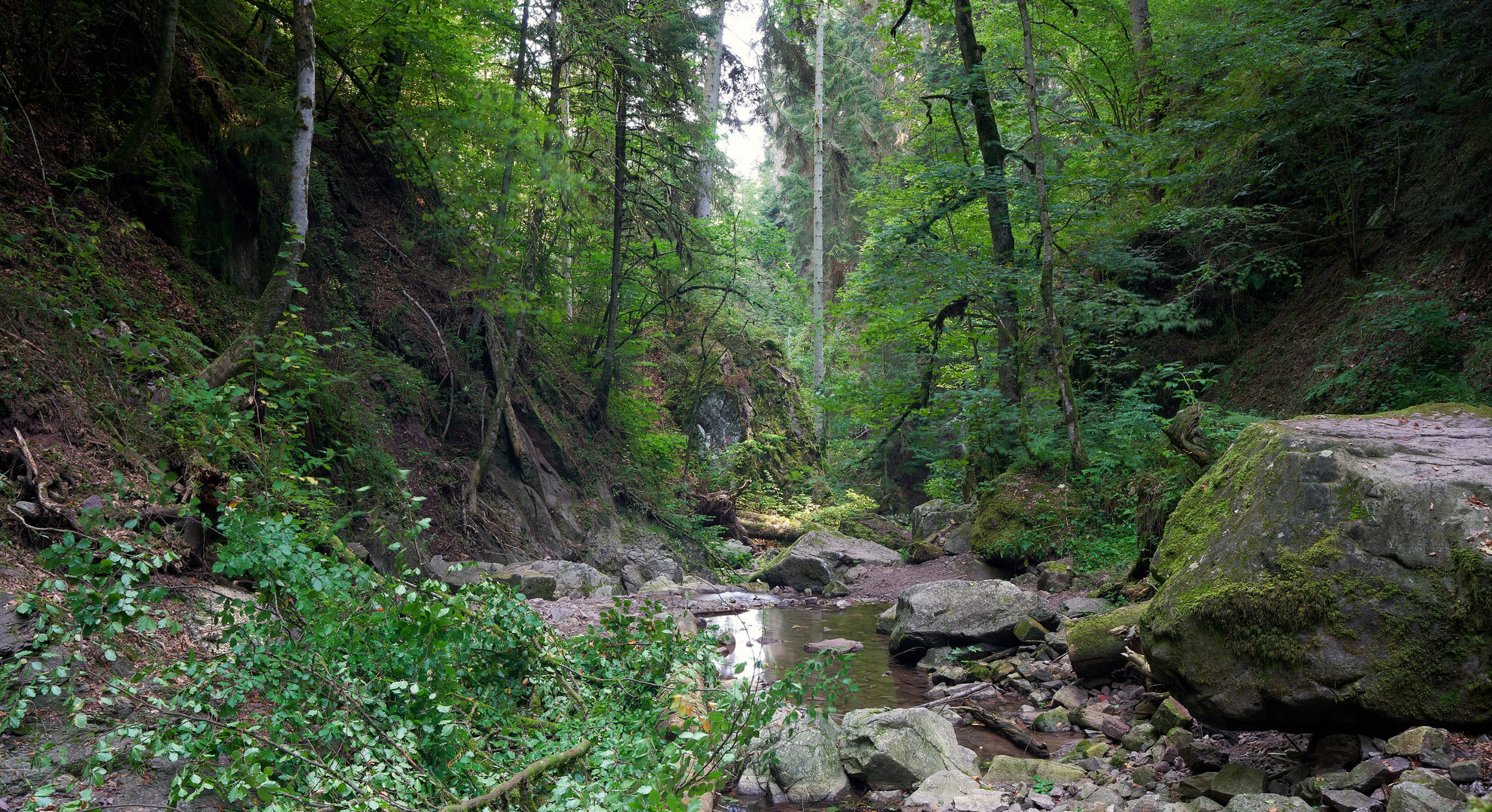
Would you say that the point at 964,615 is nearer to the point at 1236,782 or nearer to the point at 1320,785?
the point at 1236,782

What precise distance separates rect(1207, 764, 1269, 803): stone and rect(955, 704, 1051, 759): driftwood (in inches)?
61.3

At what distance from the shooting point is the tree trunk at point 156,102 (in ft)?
20.1

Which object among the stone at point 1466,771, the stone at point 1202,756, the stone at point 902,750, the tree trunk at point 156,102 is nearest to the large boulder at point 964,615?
the stone at point 902,750

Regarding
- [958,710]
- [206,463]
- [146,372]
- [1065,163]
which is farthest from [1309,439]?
[1065,163]

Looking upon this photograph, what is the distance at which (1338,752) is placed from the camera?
12.6 ft

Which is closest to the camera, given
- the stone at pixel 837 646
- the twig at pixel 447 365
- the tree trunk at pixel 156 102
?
the tree trunk at pixel 156 102

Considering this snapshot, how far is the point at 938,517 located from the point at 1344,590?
11338 mm

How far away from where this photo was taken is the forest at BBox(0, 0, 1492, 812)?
352cm

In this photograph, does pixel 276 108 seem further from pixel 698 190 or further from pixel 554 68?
pixel 698 190

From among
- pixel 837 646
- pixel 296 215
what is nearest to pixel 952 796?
pixel 837 646

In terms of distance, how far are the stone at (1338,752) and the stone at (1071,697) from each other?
233 centimetres

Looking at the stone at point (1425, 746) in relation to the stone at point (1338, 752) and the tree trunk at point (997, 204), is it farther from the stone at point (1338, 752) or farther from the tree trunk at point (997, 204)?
the tree trunk at point (997, 204)

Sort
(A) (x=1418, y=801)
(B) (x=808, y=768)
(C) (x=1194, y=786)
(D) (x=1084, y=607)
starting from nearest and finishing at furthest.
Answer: (A) (x=1418, y=801) → (C) (x=1194, y=786) → (B) (x=808, y=768) → (D) (x=1084, y=607)

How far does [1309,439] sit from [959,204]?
923 centimetres
